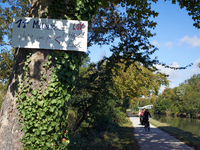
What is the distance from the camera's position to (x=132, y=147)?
853cm

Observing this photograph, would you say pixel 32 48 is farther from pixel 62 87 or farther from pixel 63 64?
pixel 62 87

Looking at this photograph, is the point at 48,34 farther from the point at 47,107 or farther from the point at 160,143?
the point at 160,143

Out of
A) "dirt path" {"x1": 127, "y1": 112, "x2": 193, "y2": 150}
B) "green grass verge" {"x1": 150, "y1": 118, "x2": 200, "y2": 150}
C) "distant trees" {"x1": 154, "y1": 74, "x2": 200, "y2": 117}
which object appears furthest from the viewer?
"distant trees" {"x1": 154, "y1": 74, "x2": 200, "y2": 117}

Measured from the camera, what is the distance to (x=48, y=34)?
290 cm

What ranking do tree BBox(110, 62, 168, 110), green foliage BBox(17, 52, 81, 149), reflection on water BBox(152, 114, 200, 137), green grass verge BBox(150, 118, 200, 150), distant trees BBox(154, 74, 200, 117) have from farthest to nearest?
distant trees BBox(154, 74, 200, 117)
tree BBox(110, 62, 168, 110)
reflection on water BBox(152, 114, 200, 137)
green grass verge BBox(150, 118, 200, 150)
green foliage BBox(17, 52, 81, 149)

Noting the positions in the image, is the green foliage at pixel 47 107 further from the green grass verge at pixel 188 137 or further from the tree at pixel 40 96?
the green grass verge at pixel 188 137

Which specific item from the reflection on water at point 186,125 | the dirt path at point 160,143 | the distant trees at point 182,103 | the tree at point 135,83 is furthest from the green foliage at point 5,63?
the distant trees at point 182,103

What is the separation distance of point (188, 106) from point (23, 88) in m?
65.7

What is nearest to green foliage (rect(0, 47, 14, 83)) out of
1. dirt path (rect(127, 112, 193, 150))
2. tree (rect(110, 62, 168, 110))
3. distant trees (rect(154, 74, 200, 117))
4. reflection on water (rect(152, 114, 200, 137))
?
dirt path (rect(127, 112, 193, 150))

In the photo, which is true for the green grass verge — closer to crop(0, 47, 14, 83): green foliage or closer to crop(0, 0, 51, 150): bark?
crop(0, 0, 51, 150): bark

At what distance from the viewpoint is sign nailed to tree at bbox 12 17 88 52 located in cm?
284

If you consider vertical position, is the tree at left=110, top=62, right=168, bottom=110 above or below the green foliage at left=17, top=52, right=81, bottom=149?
above

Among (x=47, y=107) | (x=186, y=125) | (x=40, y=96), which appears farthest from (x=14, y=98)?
(x=186, y=125)

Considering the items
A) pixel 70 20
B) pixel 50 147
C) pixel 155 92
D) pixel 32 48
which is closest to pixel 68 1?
pixel 70 20
